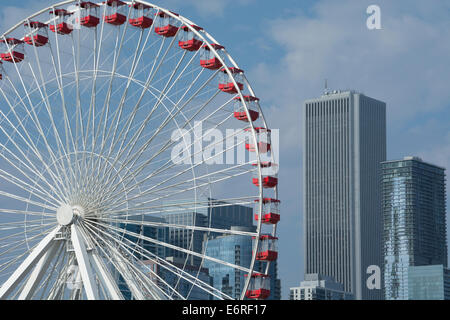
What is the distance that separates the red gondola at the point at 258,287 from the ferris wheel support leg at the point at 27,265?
392 inches

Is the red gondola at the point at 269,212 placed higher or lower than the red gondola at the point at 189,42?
lower

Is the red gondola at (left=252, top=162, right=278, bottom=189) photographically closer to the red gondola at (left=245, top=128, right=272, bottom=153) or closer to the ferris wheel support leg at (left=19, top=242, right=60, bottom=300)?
the red gondola at (left=245, top=128, right=272, bottom=153)

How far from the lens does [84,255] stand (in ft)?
154

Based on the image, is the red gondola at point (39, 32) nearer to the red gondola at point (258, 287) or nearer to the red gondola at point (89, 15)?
the red gondola at point (89, 15)

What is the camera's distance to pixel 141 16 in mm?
51719

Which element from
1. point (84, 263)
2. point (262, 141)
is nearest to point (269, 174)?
point (262, 141)

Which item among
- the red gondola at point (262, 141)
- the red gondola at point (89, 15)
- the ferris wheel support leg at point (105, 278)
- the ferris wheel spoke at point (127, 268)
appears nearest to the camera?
the ferris wheel support leg at point (105, 278)

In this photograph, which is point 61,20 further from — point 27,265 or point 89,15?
point 27,265

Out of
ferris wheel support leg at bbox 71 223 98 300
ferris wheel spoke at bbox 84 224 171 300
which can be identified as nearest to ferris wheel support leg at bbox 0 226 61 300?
ferris wheel support leg at bbox 71 223 98 300

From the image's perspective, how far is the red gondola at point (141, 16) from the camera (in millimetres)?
51688

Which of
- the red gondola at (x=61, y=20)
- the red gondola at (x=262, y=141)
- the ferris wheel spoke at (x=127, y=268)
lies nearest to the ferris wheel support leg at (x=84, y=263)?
the ferris wheel spoke at (x=127, y=268)

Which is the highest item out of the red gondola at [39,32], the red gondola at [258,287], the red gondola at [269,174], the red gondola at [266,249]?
the red gondola at [39,32]

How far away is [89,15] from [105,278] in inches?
577

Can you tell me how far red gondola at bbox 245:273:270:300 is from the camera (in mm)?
47312
